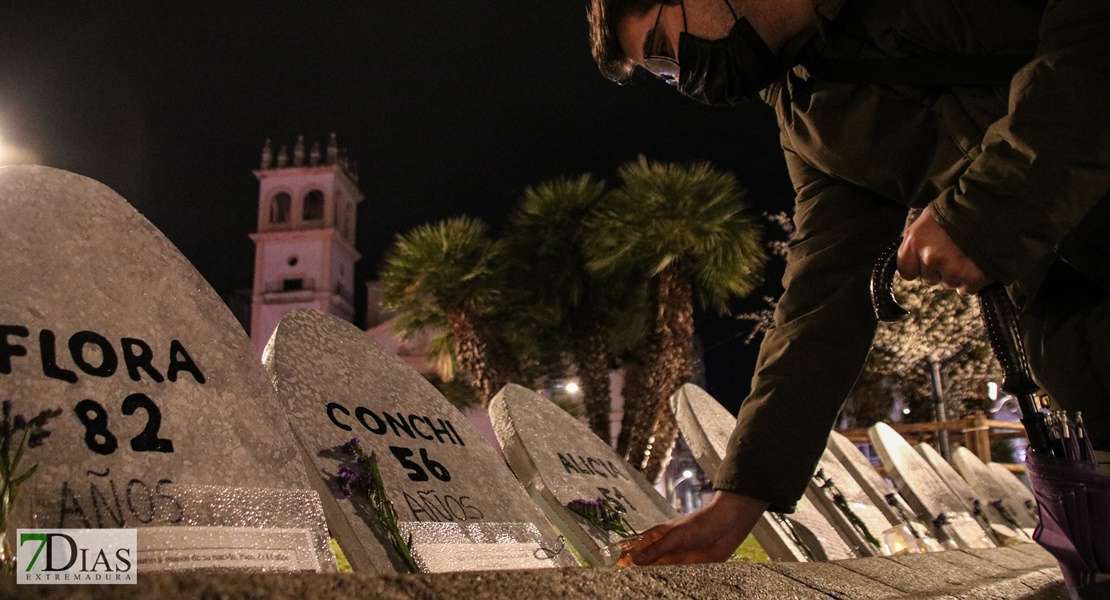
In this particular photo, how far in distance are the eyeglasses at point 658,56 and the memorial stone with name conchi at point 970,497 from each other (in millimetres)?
4491

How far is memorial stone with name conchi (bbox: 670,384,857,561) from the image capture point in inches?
117

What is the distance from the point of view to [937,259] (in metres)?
1.13

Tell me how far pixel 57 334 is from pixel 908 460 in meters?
5.09

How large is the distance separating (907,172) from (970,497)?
509 centimetres

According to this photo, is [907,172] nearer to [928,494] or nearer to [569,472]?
[569,472]

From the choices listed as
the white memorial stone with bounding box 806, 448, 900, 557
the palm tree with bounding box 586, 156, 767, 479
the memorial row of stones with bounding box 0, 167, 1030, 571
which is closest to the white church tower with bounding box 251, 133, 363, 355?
the palm tree with bounding box 586, 156, 767, 479

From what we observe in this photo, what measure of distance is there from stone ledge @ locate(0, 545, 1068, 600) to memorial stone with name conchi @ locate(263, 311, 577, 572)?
2.45 feet

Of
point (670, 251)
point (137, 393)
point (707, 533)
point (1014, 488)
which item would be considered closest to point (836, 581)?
point (707, 533)

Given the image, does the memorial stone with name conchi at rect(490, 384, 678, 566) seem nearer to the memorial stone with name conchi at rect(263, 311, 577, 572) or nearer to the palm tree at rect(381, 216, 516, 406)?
the memorial stone with name conchi at rect(263, 311, 577, 572)

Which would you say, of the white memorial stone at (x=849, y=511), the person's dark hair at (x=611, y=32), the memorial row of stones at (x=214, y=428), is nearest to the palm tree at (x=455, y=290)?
the white memorial stone at (x=849, y=511)

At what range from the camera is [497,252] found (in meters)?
12.4

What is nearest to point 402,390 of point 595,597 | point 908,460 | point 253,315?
point 595,597

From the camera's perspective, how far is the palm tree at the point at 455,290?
11.9m

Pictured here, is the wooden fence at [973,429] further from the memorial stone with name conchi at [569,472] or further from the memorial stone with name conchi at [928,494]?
the memorial stone with name conchi at [569,472]
